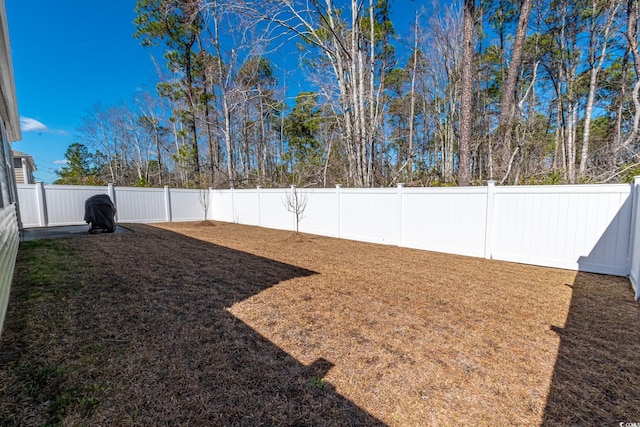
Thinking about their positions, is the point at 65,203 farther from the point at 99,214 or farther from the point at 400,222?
the point at 400,222

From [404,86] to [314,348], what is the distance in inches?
638

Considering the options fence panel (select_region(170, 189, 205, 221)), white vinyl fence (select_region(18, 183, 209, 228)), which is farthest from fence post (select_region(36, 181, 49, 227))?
fence panel (select_region(170, 189, 205, 221))

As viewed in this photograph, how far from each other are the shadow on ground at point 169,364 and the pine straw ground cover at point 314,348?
1 cm

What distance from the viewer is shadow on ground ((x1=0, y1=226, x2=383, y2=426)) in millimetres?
1582

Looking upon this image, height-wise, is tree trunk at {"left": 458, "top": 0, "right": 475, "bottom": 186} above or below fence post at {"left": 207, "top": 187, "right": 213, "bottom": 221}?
above

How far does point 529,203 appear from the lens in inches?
191

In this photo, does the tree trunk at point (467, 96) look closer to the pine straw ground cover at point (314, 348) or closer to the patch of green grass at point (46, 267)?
the pine straw ground cover at point (314, 348)

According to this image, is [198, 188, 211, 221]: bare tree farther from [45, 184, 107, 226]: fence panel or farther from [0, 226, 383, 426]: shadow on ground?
[0, 226, 383, 426]: shadow on ground

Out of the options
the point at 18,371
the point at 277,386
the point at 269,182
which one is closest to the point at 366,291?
the point at 277,386

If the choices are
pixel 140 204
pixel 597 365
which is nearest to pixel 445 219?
pixel 597 365

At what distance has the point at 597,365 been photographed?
2.06 meters

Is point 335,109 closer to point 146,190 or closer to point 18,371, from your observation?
point 146,190

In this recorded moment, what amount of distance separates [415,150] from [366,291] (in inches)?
627

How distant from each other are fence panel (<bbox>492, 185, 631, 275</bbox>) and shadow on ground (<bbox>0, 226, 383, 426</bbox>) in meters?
4.55
